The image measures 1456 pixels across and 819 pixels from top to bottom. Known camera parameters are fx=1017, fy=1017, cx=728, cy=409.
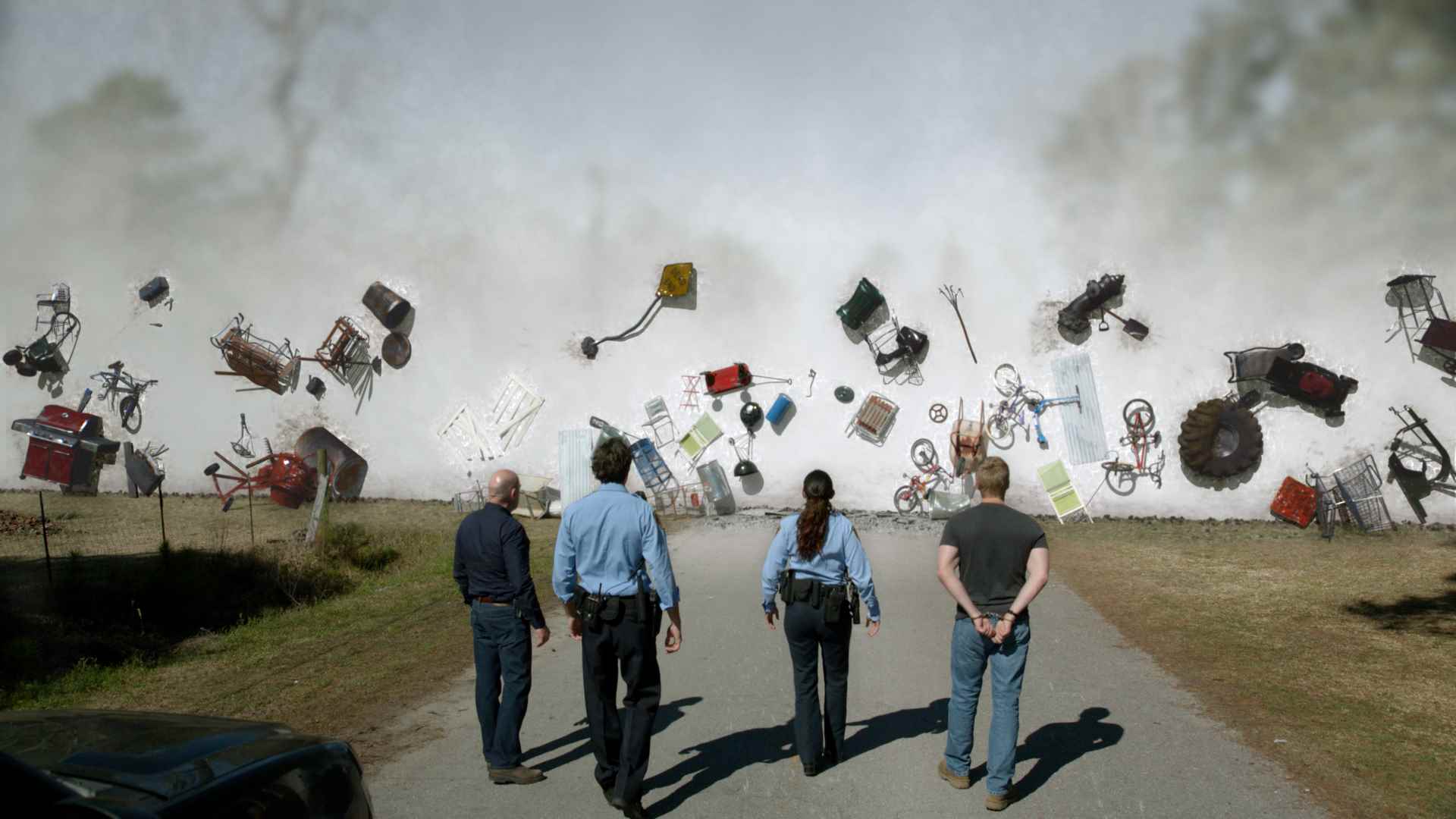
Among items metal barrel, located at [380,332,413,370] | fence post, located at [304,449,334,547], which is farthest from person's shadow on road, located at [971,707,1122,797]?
metal barrel, located at [380,332,413,370]

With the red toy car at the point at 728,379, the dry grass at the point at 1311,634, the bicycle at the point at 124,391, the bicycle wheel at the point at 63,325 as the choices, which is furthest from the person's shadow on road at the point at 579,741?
the bicycle wheel at the point at 63,325

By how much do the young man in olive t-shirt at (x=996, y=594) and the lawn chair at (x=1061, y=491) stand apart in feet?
47.3

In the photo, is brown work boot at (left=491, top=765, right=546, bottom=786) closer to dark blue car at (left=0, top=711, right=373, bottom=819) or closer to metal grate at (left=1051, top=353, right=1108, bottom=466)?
dark blue car at (left=0, top=711, right=373, bottom=819)

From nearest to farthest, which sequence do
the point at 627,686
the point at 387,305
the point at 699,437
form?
the point at 627,686 → the point at 699,437 → the point at 387,305

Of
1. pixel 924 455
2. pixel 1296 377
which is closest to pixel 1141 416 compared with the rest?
pixel 1296 377

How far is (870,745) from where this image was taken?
664cm

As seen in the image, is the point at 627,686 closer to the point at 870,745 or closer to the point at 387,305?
the point at 870,745

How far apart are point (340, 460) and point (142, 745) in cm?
2003

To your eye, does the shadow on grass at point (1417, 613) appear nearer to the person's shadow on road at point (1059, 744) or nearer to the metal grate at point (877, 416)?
the person's shadow on road at point (1059, 744)

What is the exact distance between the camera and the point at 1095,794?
18.9ft

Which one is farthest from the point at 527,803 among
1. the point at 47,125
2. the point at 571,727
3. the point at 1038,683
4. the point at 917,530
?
the point at 47,125

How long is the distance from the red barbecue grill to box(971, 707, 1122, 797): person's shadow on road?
923 inches

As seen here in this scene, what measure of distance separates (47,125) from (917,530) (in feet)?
73.7

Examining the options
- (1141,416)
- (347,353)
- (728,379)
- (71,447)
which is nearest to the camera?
(1141,416)
